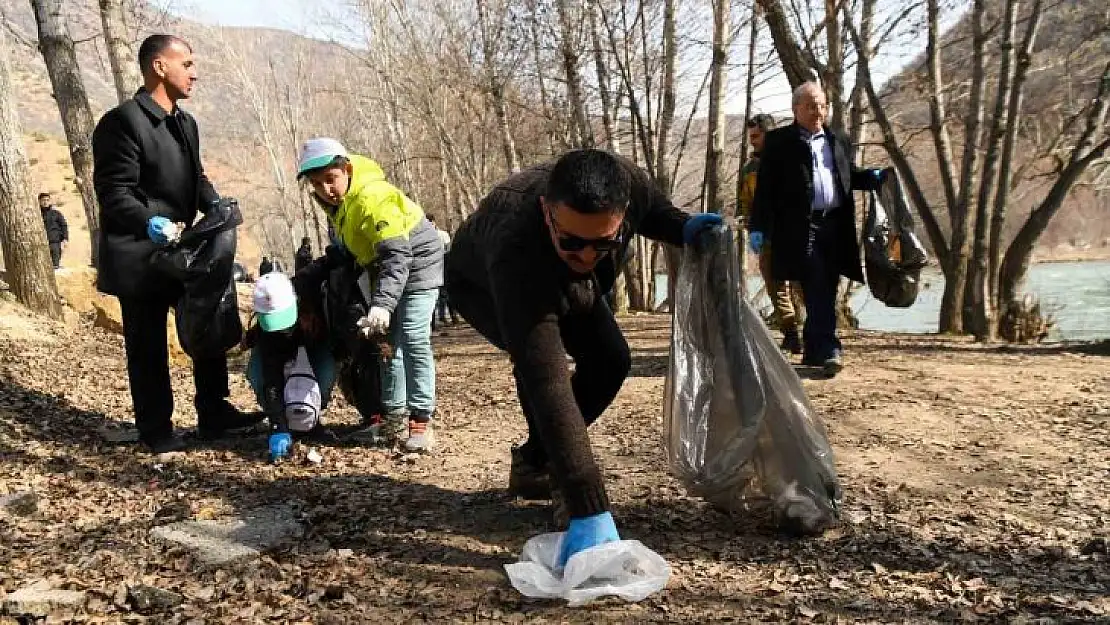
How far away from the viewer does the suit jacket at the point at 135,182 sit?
314 centimetres

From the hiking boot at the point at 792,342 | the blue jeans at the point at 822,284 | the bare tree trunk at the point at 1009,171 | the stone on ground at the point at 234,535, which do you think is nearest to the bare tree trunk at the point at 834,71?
the bare tree trunk at the point at 1009,171

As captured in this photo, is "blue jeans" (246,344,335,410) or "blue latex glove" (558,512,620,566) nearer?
"blue latex glove" (558,512,620,566)

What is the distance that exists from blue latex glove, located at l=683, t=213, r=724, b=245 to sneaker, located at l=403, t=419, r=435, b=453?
5.76 ft

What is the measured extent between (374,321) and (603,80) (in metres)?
10.4

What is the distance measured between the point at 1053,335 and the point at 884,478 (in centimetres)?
886

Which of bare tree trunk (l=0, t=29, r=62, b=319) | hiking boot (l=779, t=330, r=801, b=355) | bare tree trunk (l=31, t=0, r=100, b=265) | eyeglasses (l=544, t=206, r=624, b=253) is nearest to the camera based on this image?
eyeglasses (l=544, t=206, r=624, b=253)

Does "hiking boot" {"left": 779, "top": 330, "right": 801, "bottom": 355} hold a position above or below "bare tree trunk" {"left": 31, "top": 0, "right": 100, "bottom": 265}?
below

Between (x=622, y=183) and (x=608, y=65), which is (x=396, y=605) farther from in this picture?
(x=608, y=65)

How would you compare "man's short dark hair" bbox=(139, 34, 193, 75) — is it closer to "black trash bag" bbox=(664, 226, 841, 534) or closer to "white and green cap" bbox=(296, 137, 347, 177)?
"white and green cap" bbox=(296, 137, 347, 177)

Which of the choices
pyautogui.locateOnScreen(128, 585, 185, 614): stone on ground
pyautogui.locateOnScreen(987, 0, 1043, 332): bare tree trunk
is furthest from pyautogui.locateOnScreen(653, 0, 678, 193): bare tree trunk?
pyautogui.locateOnScreen(128, 585, 185, 614): stone on ground

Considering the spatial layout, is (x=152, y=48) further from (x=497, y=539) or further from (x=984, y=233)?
(x=984, y=233)

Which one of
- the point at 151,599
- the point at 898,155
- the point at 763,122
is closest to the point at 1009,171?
the point at 898,155

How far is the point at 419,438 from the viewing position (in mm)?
3578

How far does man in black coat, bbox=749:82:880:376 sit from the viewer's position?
430 cm
